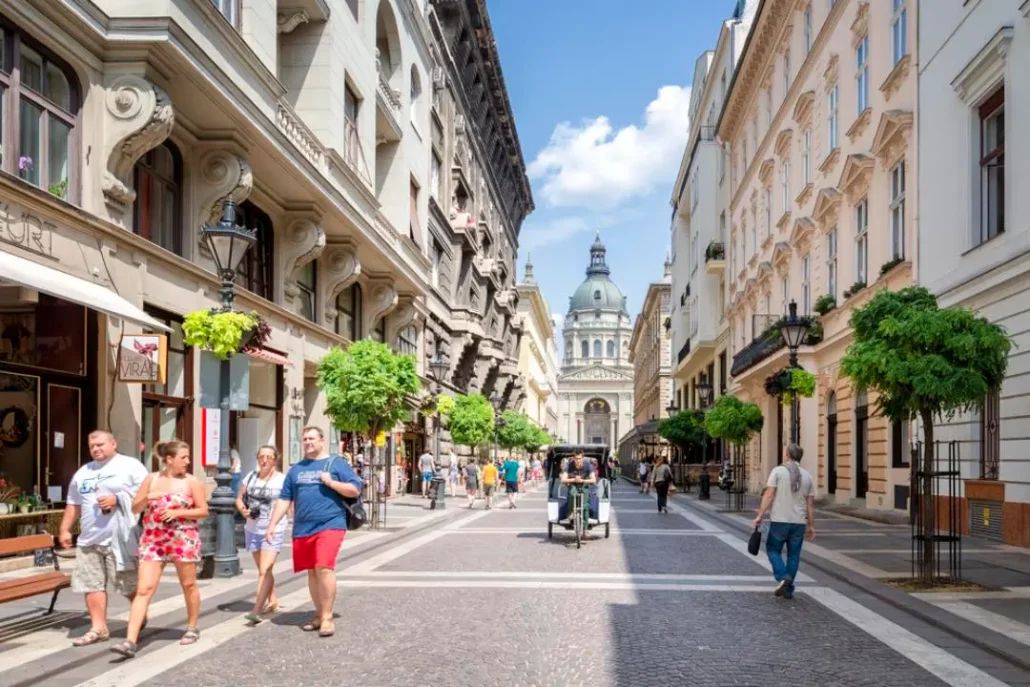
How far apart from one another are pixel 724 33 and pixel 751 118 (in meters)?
8.66

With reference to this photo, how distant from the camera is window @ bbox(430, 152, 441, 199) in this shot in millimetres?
39625

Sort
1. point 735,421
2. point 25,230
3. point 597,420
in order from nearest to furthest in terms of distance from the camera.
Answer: point 25,230, point 735,421, point 597,420

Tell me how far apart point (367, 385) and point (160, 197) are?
5.53m

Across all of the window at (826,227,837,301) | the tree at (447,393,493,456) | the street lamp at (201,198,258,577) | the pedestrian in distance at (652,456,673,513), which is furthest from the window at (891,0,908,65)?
the tree at (447,393,493,456)

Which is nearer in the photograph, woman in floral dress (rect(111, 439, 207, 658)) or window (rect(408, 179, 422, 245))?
woman in floral dress (rect(111, 439, 207, 658))

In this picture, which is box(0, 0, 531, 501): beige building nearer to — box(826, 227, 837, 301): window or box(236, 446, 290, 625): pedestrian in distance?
box(236, 446, 290, 625): pedestrian in distance

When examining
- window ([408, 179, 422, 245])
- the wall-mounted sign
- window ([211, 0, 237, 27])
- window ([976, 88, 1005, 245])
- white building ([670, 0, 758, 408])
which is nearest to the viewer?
the wall-mounted sign

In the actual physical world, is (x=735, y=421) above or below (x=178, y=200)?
below

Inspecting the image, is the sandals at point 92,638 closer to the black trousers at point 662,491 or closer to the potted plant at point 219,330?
the potted plant at point 219,330

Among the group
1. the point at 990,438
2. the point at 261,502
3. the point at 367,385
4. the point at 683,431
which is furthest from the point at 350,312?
the point at 683,431

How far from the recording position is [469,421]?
4234cm

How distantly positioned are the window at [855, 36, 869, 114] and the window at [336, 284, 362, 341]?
1364 cm

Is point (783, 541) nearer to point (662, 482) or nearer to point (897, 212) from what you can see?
point (897, 212)

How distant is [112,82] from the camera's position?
1416cm
